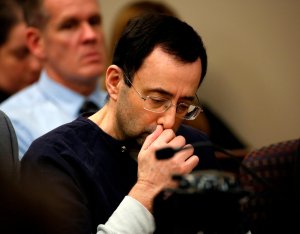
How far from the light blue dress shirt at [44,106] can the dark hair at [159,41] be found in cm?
93

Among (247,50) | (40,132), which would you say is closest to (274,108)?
(247,50)

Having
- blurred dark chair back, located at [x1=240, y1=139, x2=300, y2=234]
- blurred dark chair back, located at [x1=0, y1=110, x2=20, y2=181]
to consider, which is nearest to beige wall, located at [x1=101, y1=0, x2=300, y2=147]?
blurred dark chair back, located at [x1=240, y1=139, x2=300, y2=234]

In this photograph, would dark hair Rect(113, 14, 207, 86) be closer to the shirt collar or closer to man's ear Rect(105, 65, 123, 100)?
man's ear Rect(105, 65, 123, 100)

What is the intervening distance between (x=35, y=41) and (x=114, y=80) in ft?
4.23

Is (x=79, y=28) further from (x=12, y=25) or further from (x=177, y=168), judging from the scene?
(x=177, y=168)

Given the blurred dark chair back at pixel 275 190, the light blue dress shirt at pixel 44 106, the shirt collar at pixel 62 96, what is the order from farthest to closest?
1. the shirt collar at pixel 62 96
2. the light blue dress shirt at pixel 44 106
3. the blurred dark chair back at pixel 275 190

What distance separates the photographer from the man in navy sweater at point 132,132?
1.66 meters

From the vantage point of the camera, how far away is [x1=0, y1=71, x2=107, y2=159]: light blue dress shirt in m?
2.69

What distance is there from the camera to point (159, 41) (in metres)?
1.79

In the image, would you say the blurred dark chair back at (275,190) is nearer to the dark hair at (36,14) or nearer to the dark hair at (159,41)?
the dark hair at (159,41)

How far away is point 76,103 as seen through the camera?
2934mm

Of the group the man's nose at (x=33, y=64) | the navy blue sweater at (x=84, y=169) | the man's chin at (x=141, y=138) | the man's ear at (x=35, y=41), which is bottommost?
the man's nose at (x=33, y=64)

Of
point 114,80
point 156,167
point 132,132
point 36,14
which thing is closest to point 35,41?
point 36,14

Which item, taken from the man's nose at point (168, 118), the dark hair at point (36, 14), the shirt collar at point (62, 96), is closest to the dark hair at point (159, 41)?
the man's nose at point (168, 118)
